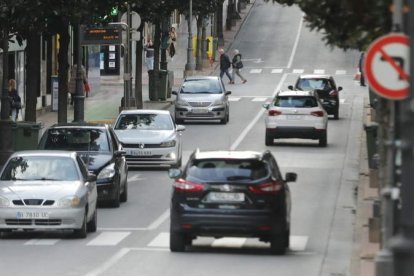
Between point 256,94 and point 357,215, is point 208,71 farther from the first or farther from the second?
point 357,215

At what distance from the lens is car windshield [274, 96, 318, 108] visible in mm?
42844

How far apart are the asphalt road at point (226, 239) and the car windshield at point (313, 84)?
1314 mm

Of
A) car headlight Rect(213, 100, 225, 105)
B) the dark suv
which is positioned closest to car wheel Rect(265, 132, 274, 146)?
car headlight Rect(213, 100, 225, 105)

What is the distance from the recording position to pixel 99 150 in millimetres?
29281

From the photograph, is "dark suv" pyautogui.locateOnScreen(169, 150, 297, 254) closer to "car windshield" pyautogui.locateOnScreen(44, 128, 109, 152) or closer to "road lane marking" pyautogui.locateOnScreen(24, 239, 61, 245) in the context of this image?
"road lane marking" pyautogui.locateOnScreen(24, 239, 61, 245)

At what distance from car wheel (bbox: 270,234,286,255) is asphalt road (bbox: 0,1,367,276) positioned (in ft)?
0.52

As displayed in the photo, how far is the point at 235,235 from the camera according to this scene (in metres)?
21.2

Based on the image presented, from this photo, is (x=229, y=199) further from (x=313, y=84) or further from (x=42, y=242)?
(x=313, y=84)

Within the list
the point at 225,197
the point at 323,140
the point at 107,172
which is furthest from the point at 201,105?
the point at 225,197

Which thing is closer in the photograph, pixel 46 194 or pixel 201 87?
pixel 46 194

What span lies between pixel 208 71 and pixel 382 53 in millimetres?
64807

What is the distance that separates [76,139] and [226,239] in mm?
6659

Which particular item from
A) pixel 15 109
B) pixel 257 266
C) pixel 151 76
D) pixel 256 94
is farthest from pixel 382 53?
pixel 256 94

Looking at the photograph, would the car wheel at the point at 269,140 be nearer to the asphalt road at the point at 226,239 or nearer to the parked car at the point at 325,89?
the asphalt road at the point at 226,239
